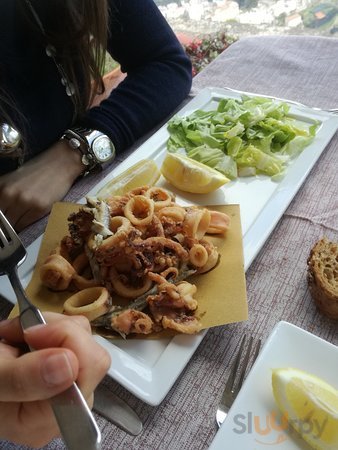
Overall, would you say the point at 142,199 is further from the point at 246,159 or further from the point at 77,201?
the point at 246,159

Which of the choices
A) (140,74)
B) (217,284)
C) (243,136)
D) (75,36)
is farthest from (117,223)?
(140,74)

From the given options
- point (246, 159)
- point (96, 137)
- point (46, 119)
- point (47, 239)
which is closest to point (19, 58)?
point (46, 119)

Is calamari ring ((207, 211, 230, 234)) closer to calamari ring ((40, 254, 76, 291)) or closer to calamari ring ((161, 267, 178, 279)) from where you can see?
calamari ring ((161, 267, 178, 279))

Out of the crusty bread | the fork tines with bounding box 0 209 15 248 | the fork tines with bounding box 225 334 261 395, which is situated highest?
the fork tines with bounding box 0 209 15 248

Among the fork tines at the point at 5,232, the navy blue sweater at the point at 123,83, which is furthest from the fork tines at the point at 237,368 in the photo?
the navy blue sweater at the point at 123,83

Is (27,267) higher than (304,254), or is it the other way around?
(27,267)

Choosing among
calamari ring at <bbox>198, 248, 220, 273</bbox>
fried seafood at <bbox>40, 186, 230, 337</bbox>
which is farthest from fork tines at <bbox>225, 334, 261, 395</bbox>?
calamari ring at <bbox>198, 248, 220, 273</bbox>

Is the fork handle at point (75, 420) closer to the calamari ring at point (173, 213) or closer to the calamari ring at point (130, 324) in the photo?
the calamari ring at point (130, 324)
